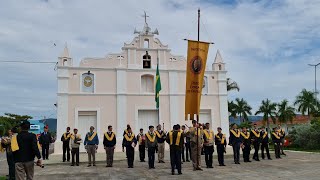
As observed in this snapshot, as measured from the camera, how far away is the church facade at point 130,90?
82.6 ft

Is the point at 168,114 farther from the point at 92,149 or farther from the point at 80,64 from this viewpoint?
the point at 92,149

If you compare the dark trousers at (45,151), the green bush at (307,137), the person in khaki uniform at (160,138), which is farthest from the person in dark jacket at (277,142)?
the dark trousers at (45,151)

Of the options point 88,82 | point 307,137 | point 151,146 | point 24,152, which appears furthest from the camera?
point 307,137

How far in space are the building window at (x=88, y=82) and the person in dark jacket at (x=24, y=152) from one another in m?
17.5

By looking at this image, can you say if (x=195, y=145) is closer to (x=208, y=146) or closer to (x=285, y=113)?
(x=208, y=146)

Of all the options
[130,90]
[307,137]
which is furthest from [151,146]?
[307,137]

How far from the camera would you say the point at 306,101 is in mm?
59781

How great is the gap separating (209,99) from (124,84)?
21.8 ft

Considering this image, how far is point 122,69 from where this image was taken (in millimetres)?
26312

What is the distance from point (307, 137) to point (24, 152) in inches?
903

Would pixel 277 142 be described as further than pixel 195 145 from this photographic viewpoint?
Yes

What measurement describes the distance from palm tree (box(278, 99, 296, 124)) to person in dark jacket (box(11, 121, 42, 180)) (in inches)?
2239

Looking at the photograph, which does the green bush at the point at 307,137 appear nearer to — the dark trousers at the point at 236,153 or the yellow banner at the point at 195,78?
the dark trousers at the point at 236,153

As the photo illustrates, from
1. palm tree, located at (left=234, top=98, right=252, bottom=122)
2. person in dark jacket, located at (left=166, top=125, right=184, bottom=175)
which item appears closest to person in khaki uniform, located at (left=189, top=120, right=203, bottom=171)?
person in dark jacket, located at (left=166, top=125, right=184, bottom=175)
